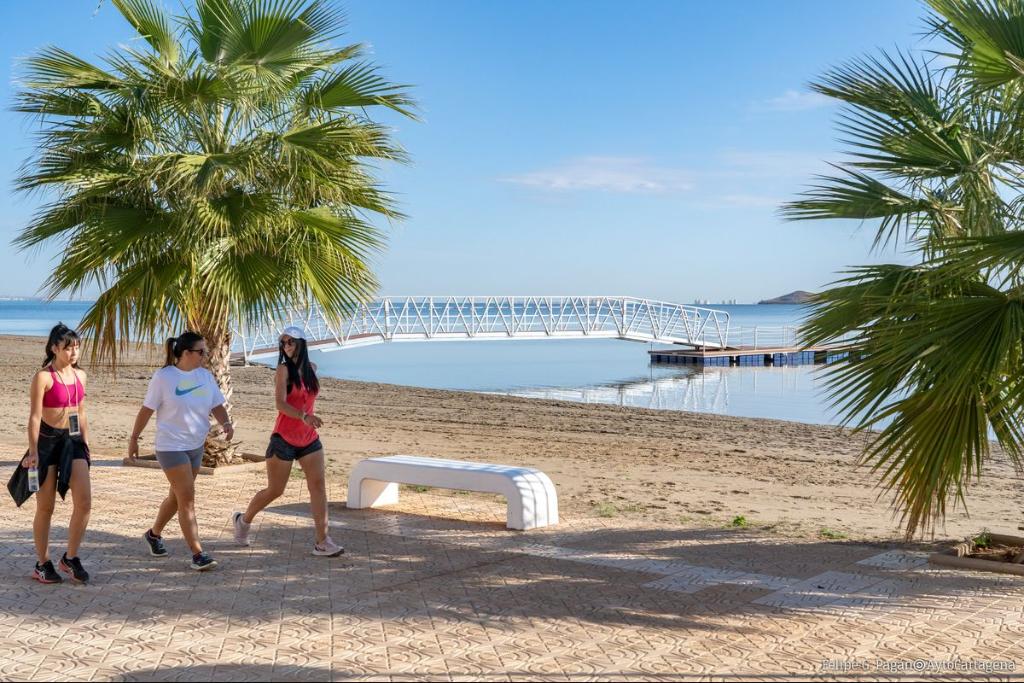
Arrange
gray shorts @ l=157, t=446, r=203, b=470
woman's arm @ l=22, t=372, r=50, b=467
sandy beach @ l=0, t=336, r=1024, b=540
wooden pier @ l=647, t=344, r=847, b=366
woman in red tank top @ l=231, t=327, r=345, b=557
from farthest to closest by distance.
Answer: wooden pier @ l=647, t=344, r=847, b=366
sandy beach @ l=0, t=336, r=1024, b=540
woman in red tank top @ l=231, t=327, r=345, b=557
gray shorts @ l=157, t=446, r=203, b=470
woman's arm @ l=22, t=372, r=50, b=467

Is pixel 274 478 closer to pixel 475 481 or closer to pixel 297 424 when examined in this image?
pixel 297 424

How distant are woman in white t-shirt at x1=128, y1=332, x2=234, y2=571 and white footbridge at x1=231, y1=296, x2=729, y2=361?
21.7 m

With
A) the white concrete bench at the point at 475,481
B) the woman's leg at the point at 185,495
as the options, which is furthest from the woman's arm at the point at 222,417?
the white concrete bench at the point at 475,481

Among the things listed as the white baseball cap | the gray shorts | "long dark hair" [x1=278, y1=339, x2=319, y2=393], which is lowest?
the gray shorts

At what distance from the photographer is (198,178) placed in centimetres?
920

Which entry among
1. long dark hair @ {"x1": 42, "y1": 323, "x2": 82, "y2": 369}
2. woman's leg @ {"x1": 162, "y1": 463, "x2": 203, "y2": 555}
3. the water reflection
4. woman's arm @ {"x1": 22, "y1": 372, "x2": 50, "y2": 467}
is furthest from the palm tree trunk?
the water reflection

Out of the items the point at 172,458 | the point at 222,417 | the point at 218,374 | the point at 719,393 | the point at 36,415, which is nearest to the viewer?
the point at 36,415

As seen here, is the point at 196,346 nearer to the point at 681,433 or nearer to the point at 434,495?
the point at 434,495

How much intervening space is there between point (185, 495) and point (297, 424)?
2.63 feet

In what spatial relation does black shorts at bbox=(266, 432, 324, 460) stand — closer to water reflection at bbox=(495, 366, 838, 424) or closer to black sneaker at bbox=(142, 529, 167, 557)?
black sneaker at bbox=(142, 529, 167, 557)

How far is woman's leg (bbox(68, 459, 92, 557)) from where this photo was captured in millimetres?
5832

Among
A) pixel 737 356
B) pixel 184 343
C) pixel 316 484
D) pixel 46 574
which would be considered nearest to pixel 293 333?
pixel 184 343

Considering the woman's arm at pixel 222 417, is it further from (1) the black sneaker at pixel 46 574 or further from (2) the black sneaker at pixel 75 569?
(1) the black sneaker at pixel 46 574

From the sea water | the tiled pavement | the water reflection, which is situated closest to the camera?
the tiled pavement
